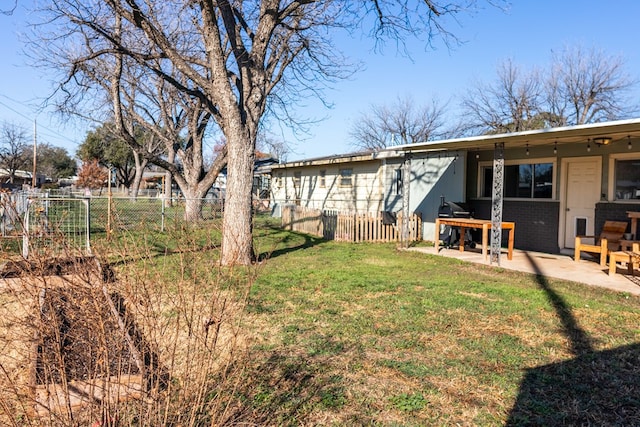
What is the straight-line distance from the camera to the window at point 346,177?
17672 mm

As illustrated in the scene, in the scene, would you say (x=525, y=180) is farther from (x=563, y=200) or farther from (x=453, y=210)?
(x=453, y=210)

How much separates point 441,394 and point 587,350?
6.31 ft

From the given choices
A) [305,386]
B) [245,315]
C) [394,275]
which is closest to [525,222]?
[394,275]

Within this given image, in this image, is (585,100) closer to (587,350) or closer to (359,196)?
(359,196)

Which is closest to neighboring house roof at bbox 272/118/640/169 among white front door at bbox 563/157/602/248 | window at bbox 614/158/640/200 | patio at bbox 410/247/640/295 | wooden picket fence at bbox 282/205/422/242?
window at bbox 614/158/640/200

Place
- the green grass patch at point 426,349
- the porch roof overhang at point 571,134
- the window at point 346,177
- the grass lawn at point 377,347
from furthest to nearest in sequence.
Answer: the window at point 346,177 → the porch roof overhang at point 571,134 → the green grass patch at point 426,349 → the grass lawn at point 377,347

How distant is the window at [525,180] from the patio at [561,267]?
152 cm

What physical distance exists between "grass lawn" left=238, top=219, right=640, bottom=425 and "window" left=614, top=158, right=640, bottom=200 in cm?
347

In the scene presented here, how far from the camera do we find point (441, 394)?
3240mm

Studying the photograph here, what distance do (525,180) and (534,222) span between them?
1.13 m

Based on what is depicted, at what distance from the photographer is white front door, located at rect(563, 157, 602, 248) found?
9.58m

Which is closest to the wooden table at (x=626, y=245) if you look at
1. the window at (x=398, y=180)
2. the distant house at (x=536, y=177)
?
the distant house at (x=536, y=177)

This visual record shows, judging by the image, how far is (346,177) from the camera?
1791 cm

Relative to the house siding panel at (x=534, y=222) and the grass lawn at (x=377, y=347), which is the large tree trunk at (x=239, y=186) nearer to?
the grass lawn at (x=377, y=347)
